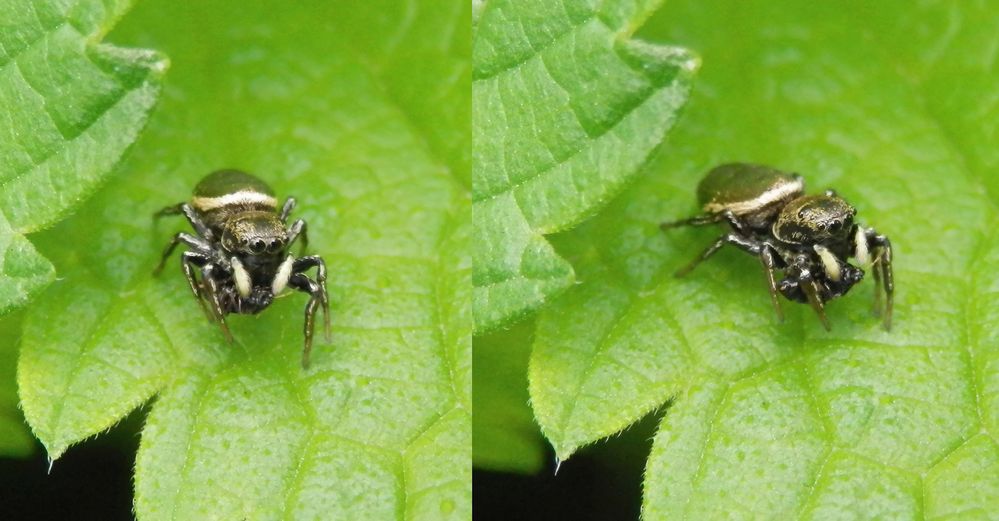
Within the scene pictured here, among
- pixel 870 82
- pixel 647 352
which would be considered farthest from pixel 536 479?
pixel 870 82

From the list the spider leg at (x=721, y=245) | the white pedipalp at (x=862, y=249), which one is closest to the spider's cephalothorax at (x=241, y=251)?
the spider leg at (x=721, y=245)

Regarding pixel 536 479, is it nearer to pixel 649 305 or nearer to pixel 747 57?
pixel 649 305

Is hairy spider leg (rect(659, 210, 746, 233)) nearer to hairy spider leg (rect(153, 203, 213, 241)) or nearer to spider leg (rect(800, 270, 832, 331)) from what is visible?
spider leg (rect(800, 270, 832, 331))

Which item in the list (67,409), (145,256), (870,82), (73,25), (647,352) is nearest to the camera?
(73,25)

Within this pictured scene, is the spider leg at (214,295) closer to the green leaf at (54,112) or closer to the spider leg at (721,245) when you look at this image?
the green leaf at (54,112)

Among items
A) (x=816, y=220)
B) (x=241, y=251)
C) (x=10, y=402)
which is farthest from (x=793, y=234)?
(x=10, y=402)

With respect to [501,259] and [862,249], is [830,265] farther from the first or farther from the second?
[501,259]
